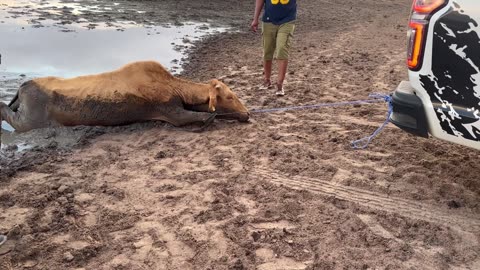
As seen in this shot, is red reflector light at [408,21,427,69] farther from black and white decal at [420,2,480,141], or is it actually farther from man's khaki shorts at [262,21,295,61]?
man's khaki shorts at [262,21,295,61]

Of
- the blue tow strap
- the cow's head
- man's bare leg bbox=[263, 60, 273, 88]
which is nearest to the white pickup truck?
the blue tow strap

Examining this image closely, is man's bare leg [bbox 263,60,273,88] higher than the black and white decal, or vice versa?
the black and white decal

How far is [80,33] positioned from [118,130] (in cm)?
602

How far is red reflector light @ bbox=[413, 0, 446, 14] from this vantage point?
3.79 metres

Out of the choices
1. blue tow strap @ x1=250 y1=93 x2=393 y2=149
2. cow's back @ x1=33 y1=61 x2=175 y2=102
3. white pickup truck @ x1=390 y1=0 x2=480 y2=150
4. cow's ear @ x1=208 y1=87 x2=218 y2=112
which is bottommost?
blue tow strap @ x1=250 y1=93 x2=393 y2=149

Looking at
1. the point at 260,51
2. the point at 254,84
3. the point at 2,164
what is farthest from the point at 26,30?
the point at 2,164

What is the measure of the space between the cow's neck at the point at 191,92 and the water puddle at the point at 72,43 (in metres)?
2.09

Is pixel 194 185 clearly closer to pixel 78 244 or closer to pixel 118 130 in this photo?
pixel 78 244

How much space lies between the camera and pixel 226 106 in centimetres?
661

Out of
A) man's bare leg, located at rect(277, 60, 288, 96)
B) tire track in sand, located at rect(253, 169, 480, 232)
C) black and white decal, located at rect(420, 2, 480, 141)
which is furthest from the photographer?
man's bare leg, located at rect(277, 60, 288, 96)

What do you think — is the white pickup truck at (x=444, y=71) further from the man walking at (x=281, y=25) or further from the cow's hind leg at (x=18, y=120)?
the cow's hind leg at (x=18, y=120)

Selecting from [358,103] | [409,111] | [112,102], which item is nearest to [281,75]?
[358,103]

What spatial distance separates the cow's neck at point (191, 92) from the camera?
21.7 ft

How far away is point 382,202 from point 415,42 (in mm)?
1401
